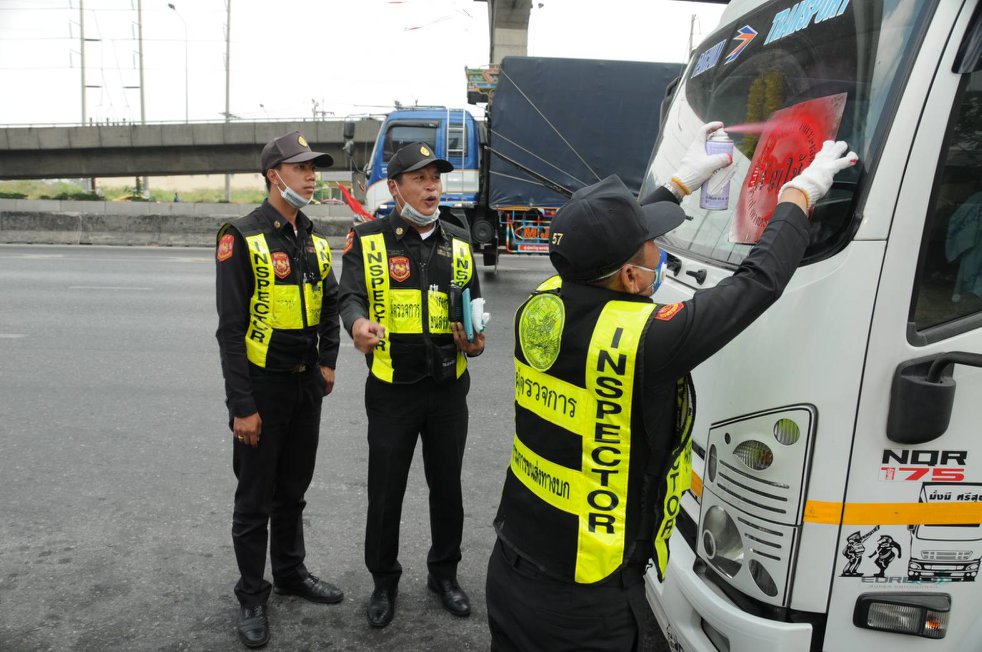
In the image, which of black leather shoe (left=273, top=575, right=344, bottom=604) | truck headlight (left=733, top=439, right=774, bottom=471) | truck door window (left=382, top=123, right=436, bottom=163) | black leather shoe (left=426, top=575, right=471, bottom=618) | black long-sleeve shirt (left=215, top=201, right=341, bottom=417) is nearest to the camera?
truck headlight (left=733, top=439, right=774, bottom=471)

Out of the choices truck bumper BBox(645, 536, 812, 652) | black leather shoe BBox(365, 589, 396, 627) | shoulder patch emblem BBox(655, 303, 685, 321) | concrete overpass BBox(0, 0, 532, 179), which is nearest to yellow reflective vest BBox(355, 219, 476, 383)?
black leather shoe BBox(365, 589, 396, 627)

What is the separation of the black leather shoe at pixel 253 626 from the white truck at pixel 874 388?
5.82 feet

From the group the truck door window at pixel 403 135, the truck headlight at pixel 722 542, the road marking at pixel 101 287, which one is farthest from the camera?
the truck door window at pixel 403 135

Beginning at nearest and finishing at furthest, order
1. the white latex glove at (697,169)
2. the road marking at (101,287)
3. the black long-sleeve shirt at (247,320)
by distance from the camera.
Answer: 1. the white latex glove at (697,169)
2. the black long-sleeve shirt at (247,320)
3. the road marking at (101,287)

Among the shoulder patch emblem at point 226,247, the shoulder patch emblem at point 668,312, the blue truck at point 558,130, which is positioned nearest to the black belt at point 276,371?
the shoulder patch emblem at point 226,247

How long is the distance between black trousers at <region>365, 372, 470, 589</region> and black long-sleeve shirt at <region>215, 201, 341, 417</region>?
1.09 ft

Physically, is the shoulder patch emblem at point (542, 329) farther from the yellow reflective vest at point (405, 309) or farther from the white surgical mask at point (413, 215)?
the white surgical mask at point (413, 215)

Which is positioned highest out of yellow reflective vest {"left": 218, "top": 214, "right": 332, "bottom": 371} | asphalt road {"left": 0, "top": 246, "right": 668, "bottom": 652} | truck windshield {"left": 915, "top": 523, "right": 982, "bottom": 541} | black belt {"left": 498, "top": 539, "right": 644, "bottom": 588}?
yellow reflective vest {"left": 218, "top": 214, "right": 332, "bottom": 371}

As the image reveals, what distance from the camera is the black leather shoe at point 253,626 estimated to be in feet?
9.91

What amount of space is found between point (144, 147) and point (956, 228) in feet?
121

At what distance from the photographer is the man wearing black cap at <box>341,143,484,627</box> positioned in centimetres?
312

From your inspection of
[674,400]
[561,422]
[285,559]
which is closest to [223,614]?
[285,559]

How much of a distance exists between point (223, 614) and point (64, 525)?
4.41 ft

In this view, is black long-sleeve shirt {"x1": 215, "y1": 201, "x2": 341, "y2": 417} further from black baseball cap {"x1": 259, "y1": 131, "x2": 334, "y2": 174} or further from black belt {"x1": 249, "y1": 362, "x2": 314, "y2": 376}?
black baseball cap {"x1": 259, "y1": 131, "x2": 334, "y2": 174}
